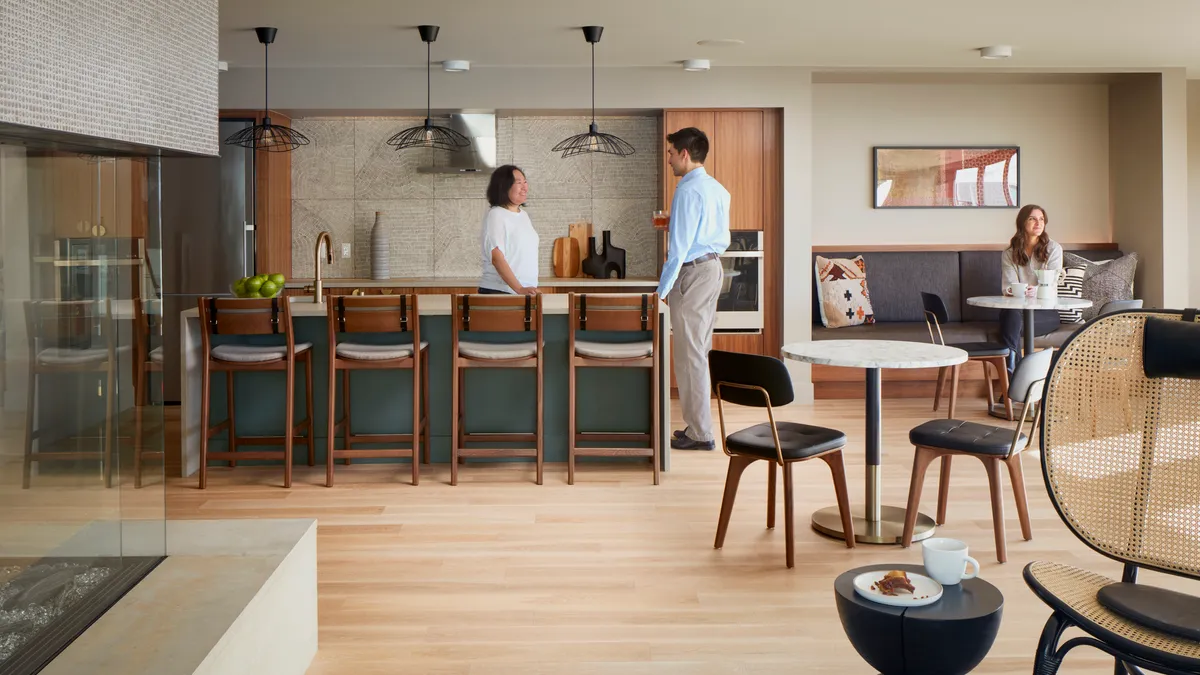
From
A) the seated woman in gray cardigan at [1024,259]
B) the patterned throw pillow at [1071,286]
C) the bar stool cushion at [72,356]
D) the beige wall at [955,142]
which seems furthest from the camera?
the beige wall at [955,142]

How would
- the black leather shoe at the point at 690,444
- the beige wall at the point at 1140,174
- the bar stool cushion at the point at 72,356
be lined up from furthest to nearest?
the beige wall at the point at 1140,174, the black leather shoe at the point at 690,444, the bar stool cushion at the point at 72,356

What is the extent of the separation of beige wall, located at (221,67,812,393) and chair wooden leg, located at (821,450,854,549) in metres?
3.64

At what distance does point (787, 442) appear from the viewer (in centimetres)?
373

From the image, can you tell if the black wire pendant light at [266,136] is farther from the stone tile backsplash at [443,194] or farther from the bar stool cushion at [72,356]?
the bar stool cushion at [72,356]

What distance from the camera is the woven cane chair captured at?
206 cm

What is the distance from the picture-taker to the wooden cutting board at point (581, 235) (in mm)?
8102

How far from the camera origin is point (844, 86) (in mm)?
8273

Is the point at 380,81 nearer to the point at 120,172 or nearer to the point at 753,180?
the point at 753,180

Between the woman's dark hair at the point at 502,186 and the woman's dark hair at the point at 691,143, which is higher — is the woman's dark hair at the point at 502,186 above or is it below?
below

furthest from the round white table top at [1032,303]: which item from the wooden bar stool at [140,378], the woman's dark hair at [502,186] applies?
the wooden bar stool at [140,378]

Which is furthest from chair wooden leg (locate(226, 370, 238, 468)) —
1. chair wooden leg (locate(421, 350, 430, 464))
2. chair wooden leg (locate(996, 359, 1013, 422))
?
chair wooden leg (locate(996, 359, 1013, 422))

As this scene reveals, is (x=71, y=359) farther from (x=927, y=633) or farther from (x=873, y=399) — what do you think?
(x=873, y=399)

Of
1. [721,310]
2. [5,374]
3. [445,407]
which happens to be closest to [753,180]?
[721,310]

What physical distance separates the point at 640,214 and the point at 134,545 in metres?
5.99
